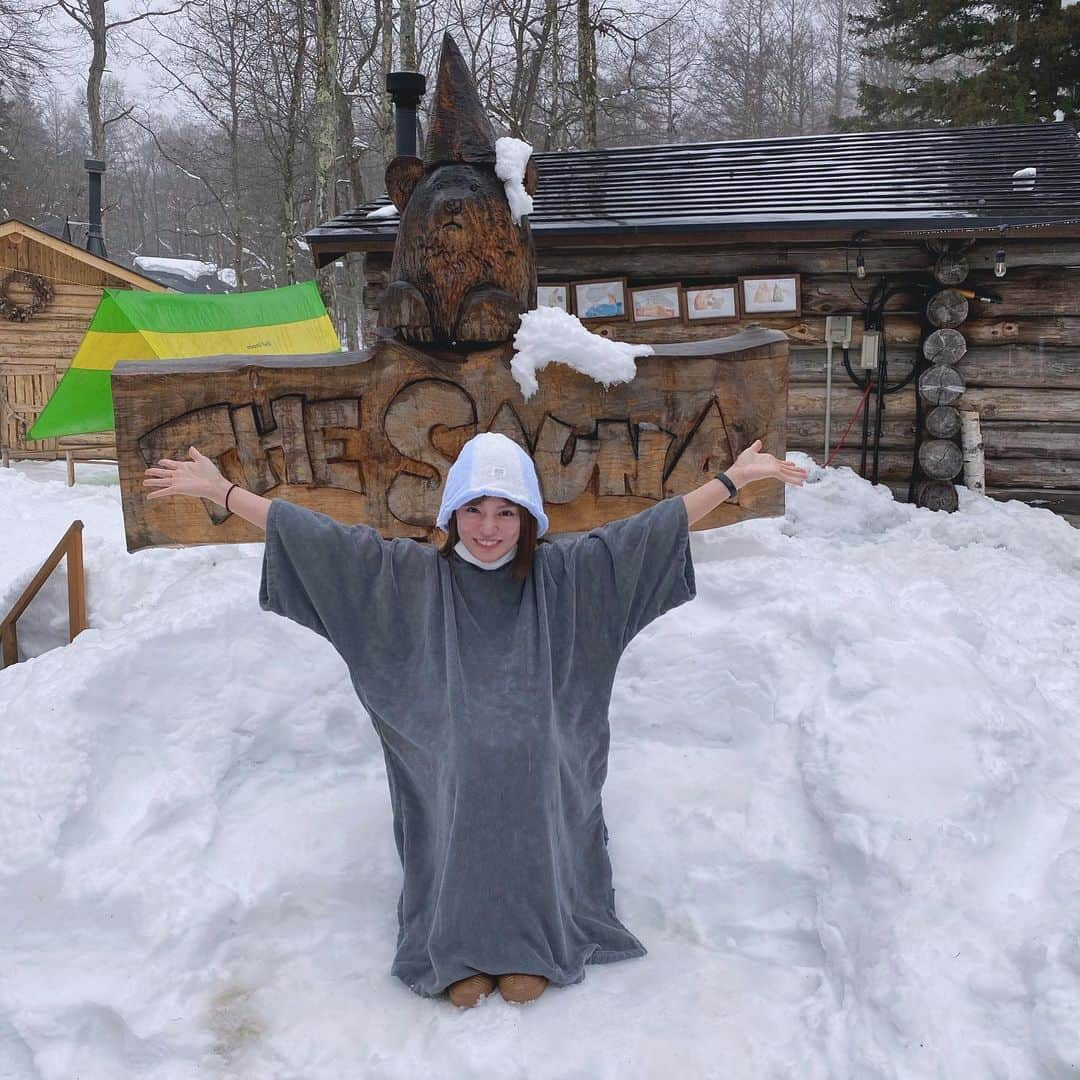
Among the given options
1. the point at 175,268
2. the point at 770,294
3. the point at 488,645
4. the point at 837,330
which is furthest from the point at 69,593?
the point at 175,268

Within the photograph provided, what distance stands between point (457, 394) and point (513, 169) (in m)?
0.64

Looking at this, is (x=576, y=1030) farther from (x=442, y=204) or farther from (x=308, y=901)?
(x=442, y=204)

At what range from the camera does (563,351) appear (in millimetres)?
2531

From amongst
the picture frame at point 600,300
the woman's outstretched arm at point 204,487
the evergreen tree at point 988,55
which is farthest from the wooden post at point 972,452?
the evergreen tree at point 988,55

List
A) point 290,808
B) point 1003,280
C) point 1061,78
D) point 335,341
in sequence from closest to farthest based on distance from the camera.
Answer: point 290,808, point 1003,280, point 335,341, point 1061,78

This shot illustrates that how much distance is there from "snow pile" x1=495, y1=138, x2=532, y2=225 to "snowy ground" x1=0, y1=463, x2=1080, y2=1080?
5.73 feet

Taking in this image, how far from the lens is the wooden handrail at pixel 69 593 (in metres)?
4.99

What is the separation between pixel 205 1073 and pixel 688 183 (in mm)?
6842

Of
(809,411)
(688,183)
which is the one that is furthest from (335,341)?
→ (809,411)

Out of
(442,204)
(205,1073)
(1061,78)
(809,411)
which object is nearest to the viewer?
(205,1073)

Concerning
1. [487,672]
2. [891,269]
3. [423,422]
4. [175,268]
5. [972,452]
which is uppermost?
[175,268]

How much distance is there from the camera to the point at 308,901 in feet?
8.41

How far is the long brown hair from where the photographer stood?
2096mm

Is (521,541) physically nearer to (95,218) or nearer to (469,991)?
(469,991)
